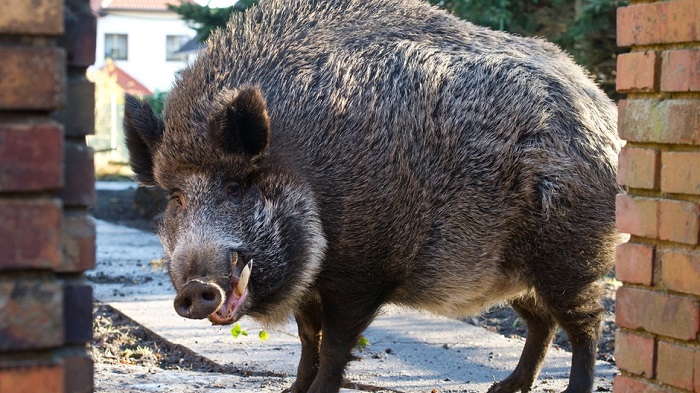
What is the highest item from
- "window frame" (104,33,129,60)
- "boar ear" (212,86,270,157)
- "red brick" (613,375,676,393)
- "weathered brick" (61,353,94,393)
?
"window frame" (104,33,129,60)

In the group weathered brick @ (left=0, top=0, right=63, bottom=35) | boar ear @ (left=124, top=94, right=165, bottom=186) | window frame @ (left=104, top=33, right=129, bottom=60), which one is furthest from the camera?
window frame @ (left=104, top=33, right=129, bottom=60)

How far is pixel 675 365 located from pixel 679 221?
43 cm

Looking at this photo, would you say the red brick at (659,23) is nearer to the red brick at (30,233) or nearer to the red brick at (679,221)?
the red brick at (679,221)

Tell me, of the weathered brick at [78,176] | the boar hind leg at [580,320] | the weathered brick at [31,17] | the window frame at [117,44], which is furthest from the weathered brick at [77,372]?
the window frame at [117,44]

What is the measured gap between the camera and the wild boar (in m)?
4.58

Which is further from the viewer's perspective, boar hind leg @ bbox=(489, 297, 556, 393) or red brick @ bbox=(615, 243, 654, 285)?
boar hind leg @ bbox=(489, 297, 556, 393)

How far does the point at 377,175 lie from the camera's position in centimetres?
477

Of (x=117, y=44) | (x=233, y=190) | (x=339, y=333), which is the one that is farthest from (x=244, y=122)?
(x=117, y=44)

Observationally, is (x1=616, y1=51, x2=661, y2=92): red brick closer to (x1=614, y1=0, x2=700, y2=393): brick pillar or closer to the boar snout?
(x1=614, y1=0, x2=700, y2=393): brick pillar

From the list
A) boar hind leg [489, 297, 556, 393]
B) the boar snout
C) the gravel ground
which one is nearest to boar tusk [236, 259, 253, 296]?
the boar snout

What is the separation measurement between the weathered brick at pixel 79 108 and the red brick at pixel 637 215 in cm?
180

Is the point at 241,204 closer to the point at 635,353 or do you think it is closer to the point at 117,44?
the point at 635,353

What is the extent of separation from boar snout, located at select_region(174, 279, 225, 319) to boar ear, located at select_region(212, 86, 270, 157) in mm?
752

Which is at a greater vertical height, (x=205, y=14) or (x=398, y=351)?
(x=205, y=14)
